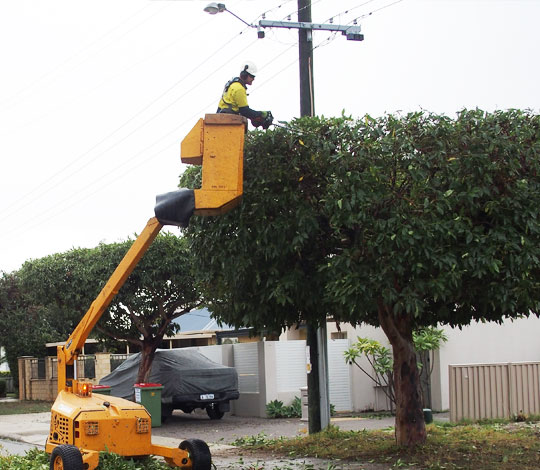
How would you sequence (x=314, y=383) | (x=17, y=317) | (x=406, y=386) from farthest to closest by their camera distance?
(x=17, y=317) → (x=314, y=383) → (x=406, y=386)

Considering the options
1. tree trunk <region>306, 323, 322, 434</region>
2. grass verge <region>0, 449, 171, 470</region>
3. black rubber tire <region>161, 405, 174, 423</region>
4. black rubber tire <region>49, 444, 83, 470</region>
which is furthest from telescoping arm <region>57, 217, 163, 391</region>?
black rubber tire <region>161, 405, 174, 423</region>

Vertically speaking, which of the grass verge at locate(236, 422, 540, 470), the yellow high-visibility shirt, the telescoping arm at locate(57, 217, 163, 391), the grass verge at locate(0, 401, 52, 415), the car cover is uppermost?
the yellow high-visibility shirt

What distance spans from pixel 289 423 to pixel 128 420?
10.4m

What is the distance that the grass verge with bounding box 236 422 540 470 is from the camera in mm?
11484

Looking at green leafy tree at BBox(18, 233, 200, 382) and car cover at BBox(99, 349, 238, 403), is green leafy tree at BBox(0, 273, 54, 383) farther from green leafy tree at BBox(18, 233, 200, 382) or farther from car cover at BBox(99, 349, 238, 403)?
car cover at BBox(99, 349, 238, 403)

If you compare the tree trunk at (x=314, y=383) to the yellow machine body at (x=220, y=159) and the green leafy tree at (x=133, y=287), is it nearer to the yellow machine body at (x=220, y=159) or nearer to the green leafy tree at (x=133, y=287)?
the yellow machine body at (x=220, y=159)

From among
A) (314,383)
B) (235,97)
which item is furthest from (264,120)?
(314,383)

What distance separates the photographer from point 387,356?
65.9 feet

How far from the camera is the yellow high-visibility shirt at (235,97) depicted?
10.2 metres

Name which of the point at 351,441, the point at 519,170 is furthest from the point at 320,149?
the point at 351,441

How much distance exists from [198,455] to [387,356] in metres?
10.5

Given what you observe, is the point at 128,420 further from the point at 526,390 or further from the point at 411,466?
the point at 526,390

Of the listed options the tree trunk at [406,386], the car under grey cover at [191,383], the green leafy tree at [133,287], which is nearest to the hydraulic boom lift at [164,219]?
the tree trunk at [406,386]

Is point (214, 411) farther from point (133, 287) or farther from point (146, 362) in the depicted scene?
point (133, 287)
